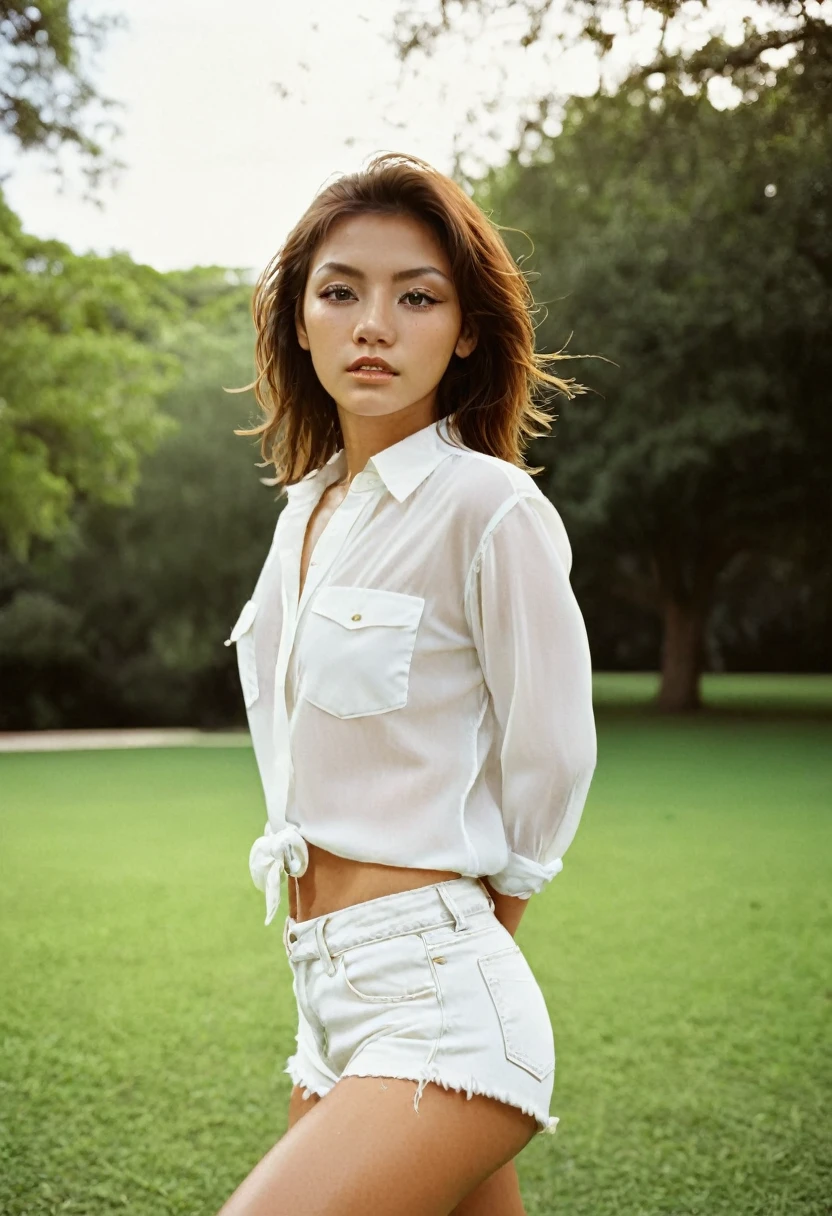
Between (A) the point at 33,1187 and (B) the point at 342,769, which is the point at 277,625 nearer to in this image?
(B) the point at 342,769

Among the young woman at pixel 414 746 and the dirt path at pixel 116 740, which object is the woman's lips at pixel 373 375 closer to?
the young woman at pixel 414 746

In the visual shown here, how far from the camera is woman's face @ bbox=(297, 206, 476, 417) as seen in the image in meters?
1.54

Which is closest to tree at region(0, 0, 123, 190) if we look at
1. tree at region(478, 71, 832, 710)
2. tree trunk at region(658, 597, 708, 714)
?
tree at region(478, 71, 832, 710)

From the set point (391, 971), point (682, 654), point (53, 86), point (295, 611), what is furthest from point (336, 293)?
point (682, 654)

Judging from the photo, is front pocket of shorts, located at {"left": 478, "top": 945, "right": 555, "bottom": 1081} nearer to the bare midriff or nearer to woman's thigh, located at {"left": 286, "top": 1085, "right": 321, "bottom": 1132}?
the bare midriff

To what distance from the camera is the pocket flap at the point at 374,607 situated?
141cm

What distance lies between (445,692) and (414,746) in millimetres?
66

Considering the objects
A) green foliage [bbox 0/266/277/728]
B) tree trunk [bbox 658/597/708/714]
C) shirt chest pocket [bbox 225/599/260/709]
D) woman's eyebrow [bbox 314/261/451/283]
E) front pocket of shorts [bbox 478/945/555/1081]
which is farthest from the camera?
tree trunk [bbox 658/597/708/714]

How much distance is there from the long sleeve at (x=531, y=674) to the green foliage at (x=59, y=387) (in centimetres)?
1422

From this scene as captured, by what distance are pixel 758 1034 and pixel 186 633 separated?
14.1m

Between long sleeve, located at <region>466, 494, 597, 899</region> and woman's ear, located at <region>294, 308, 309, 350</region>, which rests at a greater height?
woman's ear, located at <region>294, 308, 309, 350</region>

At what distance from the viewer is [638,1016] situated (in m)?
4.88

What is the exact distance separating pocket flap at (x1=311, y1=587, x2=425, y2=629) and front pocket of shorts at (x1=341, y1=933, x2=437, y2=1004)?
32cm

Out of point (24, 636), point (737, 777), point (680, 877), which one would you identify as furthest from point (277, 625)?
point (24, 636)
